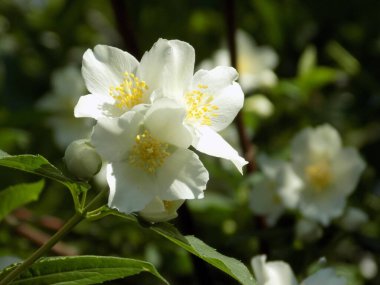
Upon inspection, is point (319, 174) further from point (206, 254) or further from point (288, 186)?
point (206, 254)

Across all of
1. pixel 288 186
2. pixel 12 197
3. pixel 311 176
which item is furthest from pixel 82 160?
pixel 311 176

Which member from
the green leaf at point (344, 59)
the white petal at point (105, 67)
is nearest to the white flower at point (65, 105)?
the green leaf at point (344, 59)

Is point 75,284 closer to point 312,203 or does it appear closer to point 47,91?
point 312,203

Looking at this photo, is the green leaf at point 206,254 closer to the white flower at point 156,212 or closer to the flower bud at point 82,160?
the white flower at point 156,212

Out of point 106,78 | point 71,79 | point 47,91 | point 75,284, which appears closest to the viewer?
point 75,284

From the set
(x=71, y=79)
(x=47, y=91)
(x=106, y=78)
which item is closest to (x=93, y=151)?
(x=106, y=78)

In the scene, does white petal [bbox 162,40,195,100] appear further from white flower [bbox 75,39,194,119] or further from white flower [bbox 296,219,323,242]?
white flower [bbox 296,219,323,242]

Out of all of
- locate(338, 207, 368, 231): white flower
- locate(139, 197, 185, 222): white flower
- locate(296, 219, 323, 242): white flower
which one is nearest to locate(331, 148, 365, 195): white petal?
locate(338, 207, 368, 231): white flower
